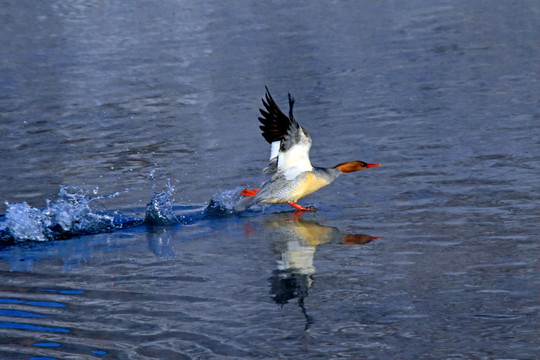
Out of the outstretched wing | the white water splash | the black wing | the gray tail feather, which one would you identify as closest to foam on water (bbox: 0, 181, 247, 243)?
the white water splash

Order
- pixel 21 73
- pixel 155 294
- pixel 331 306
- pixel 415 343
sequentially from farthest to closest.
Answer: pixel 21 73 < pixel 155 294 < pixel 331 306 < pixel 415 343

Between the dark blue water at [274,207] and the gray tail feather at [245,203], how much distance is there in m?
0.15

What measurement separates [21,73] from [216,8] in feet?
29.5

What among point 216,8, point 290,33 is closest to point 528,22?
point 290,33

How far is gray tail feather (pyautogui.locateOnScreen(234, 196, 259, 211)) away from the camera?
28.1 feet

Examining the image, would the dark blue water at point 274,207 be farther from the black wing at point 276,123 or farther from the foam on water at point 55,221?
the black wing at point 276,123

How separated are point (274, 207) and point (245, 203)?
2.43 ft

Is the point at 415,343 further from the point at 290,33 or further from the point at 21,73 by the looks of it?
the point at 290,33

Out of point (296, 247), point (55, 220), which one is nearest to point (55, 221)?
point (55, 220)

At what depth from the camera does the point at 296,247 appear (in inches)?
298

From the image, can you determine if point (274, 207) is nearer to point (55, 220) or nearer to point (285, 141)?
point (285, 141)

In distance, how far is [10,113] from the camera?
14.6m

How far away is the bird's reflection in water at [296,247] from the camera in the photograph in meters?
6.39

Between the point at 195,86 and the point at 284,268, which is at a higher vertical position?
the point at 195,86
